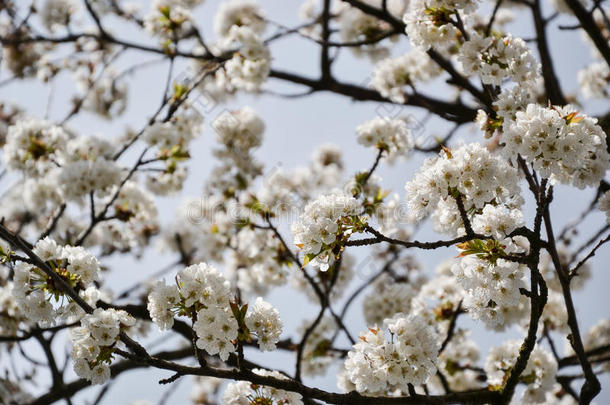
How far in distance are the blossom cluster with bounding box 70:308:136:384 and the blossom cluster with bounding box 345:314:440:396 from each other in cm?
138

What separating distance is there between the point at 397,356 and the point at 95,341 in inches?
66.2

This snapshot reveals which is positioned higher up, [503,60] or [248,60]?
[248,60]

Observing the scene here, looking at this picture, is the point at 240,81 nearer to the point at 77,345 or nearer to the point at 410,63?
the point at 410,63

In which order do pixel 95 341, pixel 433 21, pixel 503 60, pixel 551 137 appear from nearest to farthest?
pixel 551 137 → pixel 95 341 → pixel 503 60 → pixel 433 21

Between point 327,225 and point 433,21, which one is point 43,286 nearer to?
point 327,225

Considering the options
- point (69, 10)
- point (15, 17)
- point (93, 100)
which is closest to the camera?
point (15, 17)

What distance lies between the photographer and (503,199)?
279 cm

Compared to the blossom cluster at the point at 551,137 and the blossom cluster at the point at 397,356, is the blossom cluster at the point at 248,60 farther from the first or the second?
the blossom cluster at the point at 397,356

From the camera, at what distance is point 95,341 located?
268 centimetres

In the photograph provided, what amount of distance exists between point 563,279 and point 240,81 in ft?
13.7

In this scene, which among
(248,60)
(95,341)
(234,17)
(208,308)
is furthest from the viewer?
(234,17)

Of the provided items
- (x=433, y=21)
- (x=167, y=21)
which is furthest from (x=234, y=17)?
(x=433, y=21)

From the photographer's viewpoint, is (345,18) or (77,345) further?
(345,18)

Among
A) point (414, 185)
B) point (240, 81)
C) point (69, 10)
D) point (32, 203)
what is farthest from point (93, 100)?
point (414, 185)
